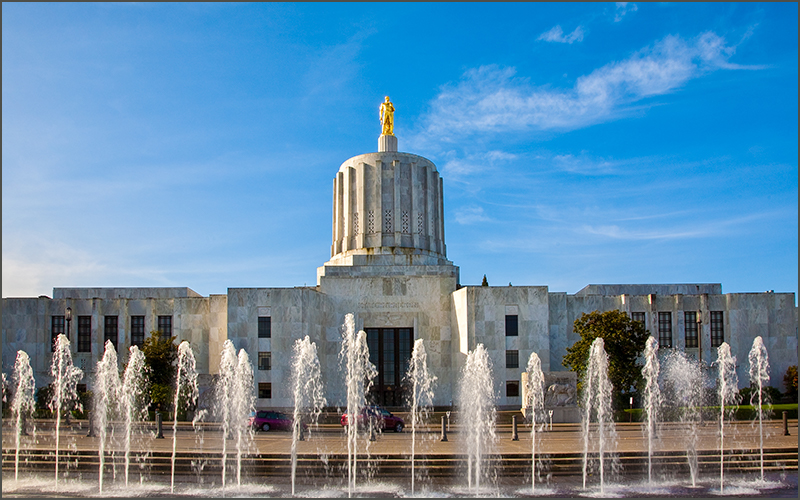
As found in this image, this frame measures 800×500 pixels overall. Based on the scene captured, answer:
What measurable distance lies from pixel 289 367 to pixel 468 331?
919cm

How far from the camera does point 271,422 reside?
27781 mm

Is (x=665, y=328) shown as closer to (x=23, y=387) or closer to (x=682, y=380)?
(x=682, y=380)

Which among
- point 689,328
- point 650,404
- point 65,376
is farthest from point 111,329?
point 689,328

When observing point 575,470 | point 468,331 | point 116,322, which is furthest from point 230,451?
point 116,322

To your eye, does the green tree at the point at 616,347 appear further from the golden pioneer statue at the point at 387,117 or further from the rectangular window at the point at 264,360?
the golden pioneer statue at the point at 387,117

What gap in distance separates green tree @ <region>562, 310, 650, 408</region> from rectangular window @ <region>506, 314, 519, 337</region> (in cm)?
340

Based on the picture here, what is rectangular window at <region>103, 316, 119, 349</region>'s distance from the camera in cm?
3781

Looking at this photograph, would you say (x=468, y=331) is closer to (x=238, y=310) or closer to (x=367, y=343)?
(x=367, y=343)

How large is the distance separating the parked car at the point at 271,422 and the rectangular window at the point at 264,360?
6.17 m

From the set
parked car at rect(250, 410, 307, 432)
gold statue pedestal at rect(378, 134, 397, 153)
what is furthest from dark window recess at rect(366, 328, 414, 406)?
gold statue pedestal at rect(378, 134, 397, 153)

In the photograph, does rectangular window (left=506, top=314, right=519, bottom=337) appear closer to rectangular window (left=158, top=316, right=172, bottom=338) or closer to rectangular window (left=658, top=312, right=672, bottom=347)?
rectangular window (left=658, top=312, right=672, bottom=347)

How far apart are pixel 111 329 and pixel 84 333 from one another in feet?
5.00

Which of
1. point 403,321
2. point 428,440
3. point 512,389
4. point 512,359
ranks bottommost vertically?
point 428,440

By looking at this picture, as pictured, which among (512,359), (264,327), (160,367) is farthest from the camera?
(512,359)
